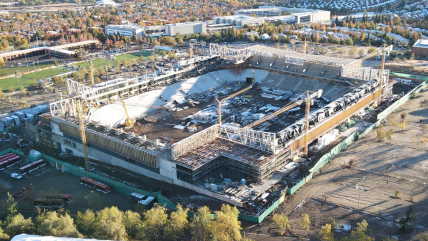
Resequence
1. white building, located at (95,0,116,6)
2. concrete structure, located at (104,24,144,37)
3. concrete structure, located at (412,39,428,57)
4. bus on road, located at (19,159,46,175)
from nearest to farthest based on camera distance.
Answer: bus on road, located at (19,159,46,175)
concrete structure, located at (412,39,428,57)
concrete structure, located at (104,24,144,37)
white building, located at (95,0,116,6)

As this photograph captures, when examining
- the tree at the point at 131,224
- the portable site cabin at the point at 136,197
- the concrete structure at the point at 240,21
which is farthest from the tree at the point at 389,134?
the concrete structure at the point at 240,21

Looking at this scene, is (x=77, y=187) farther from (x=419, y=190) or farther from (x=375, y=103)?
(x=375, y=103)

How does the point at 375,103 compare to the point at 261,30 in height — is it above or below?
below

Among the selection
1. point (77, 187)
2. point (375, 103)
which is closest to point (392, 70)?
point (375, 103)

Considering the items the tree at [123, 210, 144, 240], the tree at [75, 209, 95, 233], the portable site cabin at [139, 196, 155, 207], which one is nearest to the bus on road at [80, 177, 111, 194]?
the portable site cabin at [139, 196, 155, 207]

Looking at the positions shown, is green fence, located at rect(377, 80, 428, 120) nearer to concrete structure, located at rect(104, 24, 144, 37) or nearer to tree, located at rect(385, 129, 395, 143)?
tree, located at rect(385, 129, 395, 143)

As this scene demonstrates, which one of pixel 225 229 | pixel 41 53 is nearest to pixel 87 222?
pixel 225 229

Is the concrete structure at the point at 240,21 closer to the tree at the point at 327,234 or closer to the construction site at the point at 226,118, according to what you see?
the construction site at the point at 226,118
